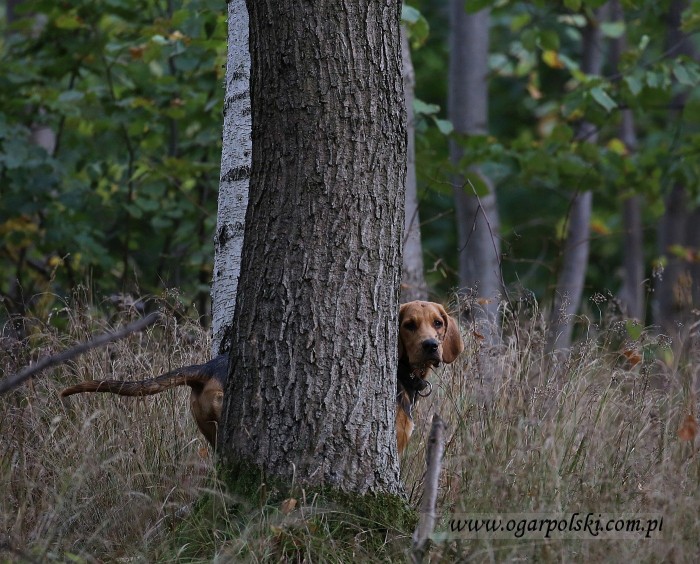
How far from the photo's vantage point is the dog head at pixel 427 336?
4219mm

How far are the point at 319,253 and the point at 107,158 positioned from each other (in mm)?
5545

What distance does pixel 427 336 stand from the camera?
13.9ft

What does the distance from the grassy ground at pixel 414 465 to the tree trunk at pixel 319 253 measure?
0.80ft

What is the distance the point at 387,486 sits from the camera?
131 inches

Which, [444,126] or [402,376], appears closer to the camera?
[402,376]

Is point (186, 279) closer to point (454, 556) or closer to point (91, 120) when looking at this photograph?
point (91, 120)

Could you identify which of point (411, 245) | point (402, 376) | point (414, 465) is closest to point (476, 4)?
point (411, 245)

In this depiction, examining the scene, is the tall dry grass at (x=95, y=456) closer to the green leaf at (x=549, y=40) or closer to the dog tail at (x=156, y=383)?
the dog tail at (x=156, y=383)

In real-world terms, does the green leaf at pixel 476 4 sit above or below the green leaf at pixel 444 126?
above

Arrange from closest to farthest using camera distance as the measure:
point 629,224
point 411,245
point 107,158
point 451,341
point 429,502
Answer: point 429,502 → point 451,341 → point 411,245 → point 107,158 → point 629,224

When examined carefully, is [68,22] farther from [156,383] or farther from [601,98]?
[156,383]

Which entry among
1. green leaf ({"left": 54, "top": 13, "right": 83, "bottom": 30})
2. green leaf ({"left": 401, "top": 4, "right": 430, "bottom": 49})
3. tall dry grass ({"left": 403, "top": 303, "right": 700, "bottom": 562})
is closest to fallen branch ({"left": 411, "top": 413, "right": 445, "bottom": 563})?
tall dry grass ({"left": 403, "top": 303, "right": 700, "bottom": 562})

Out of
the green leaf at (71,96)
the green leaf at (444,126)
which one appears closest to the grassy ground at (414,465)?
the green leaf at (444,126)

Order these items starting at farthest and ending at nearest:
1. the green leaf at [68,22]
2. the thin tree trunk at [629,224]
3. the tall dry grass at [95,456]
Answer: the thin tree trunk at [629,224], the green leaf at [68,22], the tall dry grass at [95,456]
